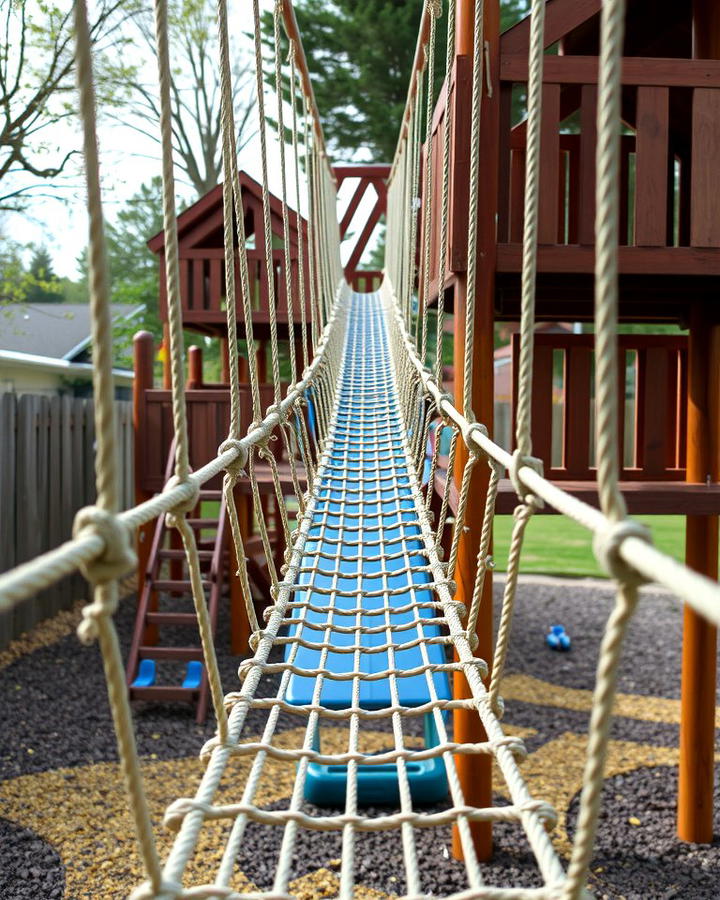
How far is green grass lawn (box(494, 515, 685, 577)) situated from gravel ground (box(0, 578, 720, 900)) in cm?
180

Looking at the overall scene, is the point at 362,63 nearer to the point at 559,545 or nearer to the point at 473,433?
the point at 559,545

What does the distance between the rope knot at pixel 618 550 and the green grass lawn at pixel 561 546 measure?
685 cm

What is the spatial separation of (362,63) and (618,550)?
1182 cm

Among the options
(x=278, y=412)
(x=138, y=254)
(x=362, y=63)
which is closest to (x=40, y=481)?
(x=278, y=412)

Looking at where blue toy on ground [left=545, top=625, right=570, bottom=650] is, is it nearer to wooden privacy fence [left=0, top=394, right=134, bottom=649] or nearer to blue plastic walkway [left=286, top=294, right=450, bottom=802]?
blue plastic walkway [left=286, top=294, right=450, bottom=802]

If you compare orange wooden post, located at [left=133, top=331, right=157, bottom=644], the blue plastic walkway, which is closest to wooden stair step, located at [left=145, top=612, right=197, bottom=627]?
orange wooden post, located at [left=133, top=331, right=157, bottom=644]

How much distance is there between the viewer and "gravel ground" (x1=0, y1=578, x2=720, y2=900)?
9.12ft

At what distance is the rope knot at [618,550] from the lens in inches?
25.1

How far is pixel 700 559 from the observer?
3.17 metres

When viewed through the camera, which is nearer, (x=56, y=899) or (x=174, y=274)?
(x=174, y=274)

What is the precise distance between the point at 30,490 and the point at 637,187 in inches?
165

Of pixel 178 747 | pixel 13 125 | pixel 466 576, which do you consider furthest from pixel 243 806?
pixel 13 125

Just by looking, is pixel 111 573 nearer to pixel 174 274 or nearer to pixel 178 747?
pixel 174 274

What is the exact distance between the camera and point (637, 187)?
248 centimetres
